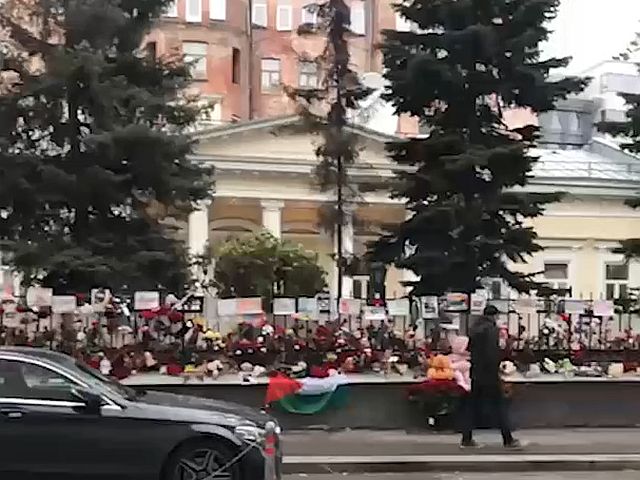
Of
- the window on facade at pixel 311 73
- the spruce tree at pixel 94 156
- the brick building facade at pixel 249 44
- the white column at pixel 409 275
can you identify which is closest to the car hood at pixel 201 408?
the spruce tree at pixel 94 156

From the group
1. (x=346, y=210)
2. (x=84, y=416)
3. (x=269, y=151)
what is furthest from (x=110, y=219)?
(x=269, y=151)

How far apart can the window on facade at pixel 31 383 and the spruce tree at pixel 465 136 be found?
1304 cm

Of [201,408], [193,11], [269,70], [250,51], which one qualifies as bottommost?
[201,408]

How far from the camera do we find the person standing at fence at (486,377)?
49.6ft

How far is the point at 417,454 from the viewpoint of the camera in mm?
14672

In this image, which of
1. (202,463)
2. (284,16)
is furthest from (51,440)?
(284,16)

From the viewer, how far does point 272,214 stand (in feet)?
143

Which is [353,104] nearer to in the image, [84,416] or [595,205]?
[84,416]

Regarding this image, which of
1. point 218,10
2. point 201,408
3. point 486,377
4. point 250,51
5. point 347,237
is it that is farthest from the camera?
point 250,51

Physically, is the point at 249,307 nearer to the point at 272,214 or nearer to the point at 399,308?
the point at 399,308

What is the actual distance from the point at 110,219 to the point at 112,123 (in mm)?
1780

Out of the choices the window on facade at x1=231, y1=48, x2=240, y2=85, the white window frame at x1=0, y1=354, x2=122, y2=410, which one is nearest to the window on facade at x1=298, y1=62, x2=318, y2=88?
the white window frame at x1=0, y1=354, x2=122, y2=410

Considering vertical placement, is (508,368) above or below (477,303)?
below

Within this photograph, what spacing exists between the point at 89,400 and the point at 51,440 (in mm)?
466
